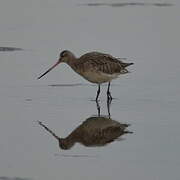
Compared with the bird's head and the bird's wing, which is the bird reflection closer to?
the bird's wing

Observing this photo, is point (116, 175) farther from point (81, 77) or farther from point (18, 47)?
point (18, 47)

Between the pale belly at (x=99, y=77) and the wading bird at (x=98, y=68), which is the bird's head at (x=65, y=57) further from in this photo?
the pale belly at (x=99, y=77)

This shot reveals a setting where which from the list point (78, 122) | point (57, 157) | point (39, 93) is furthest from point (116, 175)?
point (39, 93)

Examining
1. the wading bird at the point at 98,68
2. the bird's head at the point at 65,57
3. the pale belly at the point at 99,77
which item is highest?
the bird's head at the point at 65,57

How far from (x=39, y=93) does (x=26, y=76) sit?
38.6 inches

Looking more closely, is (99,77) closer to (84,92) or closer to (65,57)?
(84,92)

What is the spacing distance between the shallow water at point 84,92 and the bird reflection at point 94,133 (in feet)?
0.28

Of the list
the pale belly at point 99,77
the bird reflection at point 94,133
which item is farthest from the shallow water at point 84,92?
the pale belly at point 99,77

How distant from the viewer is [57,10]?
1703cm

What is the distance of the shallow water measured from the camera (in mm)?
8844

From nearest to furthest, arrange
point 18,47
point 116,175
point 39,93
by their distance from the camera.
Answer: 1. point 116,175
2. point 39,93
3. point 18,47

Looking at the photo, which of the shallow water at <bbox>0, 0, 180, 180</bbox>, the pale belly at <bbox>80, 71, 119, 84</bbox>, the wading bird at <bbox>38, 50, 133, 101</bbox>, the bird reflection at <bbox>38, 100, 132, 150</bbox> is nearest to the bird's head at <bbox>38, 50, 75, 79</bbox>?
the wading bird at <bbox>38, 50, 133, 101</bbox>

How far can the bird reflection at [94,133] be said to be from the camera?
9578mm

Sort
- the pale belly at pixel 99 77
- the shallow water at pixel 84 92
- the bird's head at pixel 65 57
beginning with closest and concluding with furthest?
1. the shallow water at pixel 84 92
2. the pale belly at pixel 99 77
3. the bird's head at pixel 65 57
